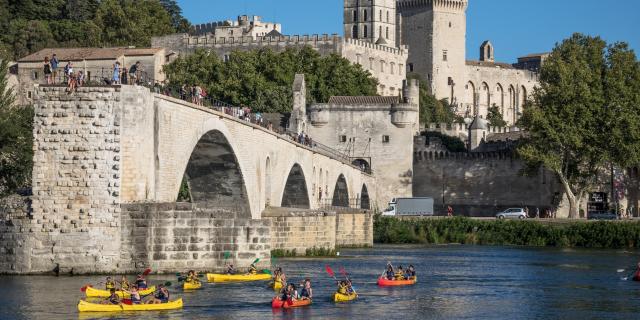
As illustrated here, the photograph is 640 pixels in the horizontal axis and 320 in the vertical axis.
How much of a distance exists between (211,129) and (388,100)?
54.0 meters

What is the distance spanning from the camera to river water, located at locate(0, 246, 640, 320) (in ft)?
135

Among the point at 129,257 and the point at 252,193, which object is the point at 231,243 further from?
the point at 252,193

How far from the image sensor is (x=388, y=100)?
10850cm

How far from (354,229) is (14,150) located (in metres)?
25.3

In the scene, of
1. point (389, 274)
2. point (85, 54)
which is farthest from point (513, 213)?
point (389, 274)

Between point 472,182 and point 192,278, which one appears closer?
point 192,278

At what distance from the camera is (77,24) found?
134 m

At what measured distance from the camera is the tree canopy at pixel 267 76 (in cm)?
11350

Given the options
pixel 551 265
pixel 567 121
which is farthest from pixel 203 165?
pixel 567 121

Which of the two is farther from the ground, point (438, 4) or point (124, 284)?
point (438, 4)

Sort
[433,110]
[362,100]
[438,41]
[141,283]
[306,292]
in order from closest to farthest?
[141,283] < [306,292] < [362,100] < [433,110] < [438,41]

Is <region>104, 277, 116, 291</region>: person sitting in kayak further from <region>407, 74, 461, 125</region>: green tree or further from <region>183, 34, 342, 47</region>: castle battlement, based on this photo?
<region>407, 74, 461, 125</region>: green tree

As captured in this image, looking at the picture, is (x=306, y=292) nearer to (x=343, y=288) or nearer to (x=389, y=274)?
(x=343, y=288)

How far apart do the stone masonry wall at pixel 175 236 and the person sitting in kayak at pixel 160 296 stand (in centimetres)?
474
